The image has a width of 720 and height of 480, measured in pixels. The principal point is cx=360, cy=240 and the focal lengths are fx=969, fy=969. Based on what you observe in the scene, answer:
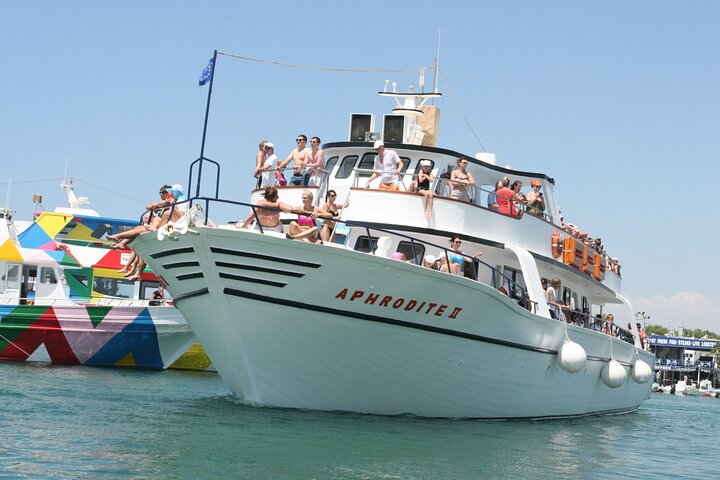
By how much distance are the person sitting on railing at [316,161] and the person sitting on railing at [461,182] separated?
7.46 ft

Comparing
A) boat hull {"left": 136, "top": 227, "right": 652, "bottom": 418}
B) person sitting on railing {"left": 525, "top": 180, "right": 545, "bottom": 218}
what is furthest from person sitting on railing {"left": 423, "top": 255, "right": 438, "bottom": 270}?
person sitting on railing {"left": 525, "top": 180, "right": 545, "bottom": 218}

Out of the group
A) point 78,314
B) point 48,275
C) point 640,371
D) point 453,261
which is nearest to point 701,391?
point 640,371

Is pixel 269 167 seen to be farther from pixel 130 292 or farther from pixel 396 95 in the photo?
pixel 130 292

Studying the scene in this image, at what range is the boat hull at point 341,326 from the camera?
1291cm

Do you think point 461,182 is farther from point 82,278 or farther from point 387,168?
point 82,278

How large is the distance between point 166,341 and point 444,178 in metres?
12.6

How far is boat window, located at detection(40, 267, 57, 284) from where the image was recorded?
26.6m

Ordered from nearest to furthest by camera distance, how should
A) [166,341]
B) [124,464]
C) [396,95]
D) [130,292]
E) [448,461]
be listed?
[124,464]
[448,461]
[396,95]
[166,341]
[130,292]

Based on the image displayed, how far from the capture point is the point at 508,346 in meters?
15.0

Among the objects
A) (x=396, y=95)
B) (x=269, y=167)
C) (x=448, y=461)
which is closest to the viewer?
(x=448, y=461)

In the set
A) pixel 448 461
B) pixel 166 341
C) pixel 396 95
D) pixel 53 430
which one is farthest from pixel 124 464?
pixel 166 341

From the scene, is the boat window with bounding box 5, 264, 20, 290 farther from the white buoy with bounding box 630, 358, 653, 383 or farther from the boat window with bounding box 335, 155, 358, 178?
the white buoy with bounding box 630, 358, 653, 383

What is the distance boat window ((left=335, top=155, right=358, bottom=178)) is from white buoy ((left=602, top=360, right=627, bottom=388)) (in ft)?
21.6

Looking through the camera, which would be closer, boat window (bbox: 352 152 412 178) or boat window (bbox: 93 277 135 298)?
boat window (bbox: 352 152 412 178)
